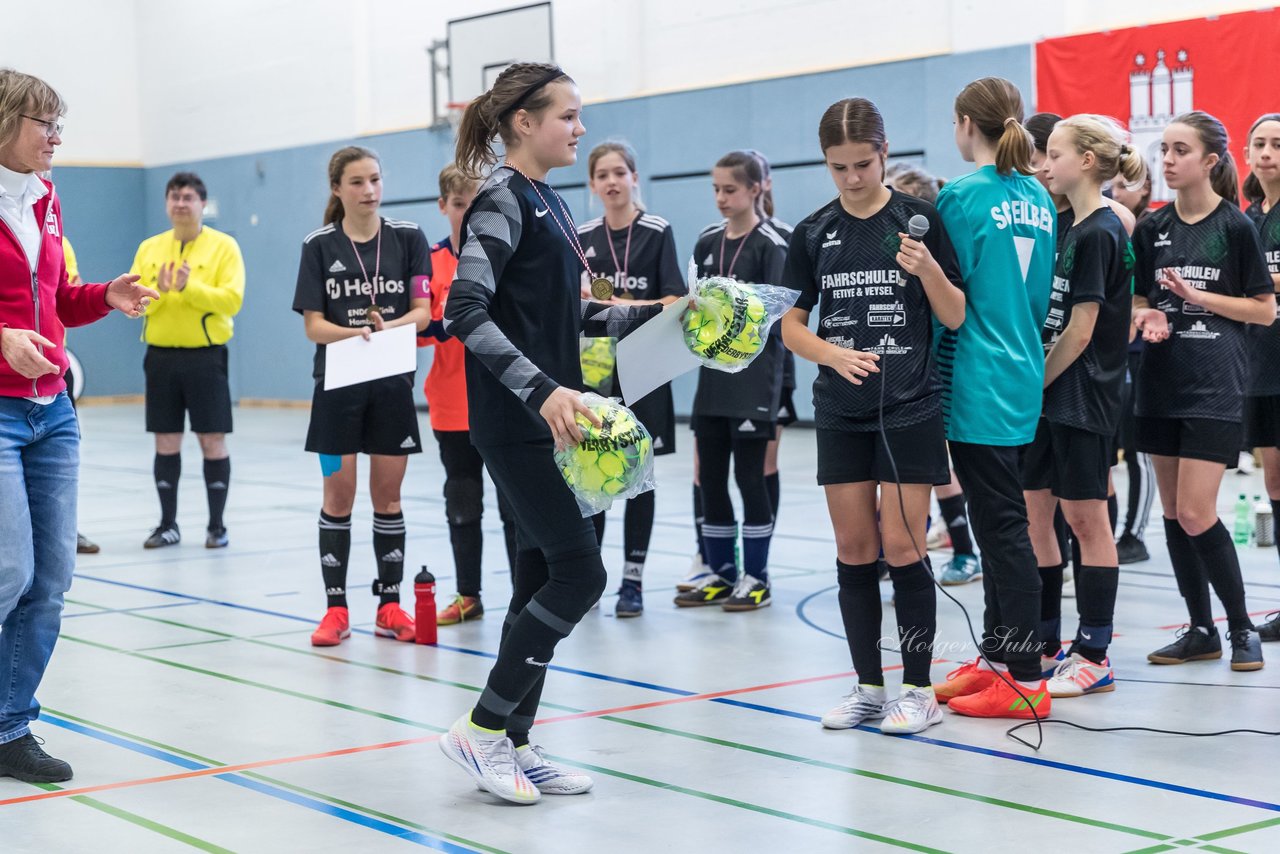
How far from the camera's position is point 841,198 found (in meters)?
4.23

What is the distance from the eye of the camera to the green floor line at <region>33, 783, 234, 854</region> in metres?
3.20

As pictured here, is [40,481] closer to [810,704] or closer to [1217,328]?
[810,704]

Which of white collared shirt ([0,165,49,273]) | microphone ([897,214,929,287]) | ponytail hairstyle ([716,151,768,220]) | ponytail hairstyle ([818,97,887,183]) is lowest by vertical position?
microphone ([897,214,929,287])

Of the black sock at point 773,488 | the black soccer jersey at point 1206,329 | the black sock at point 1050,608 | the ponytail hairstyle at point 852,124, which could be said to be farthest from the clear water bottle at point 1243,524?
the ponytail hairstyle at point 852,124

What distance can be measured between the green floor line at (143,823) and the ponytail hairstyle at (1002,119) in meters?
2.75

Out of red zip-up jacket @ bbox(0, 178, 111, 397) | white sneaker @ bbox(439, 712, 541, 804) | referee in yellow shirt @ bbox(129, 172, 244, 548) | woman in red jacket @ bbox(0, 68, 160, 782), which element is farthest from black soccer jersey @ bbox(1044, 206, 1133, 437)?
referee in yellow shirt @ bbox(129, 172, 244, 548)

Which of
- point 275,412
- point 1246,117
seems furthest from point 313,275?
point 275,412

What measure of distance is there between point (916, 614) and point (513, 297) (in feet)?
4.96

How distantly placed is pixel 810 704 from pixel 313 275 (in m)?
2.52

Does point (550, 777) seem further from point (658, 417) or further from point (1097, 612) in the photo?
point (658, 417)

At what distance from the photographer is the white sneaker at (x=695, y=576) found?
6.45 m

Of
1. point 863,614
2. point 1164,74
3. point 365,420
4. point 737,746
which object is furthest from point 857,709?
point 1164,74

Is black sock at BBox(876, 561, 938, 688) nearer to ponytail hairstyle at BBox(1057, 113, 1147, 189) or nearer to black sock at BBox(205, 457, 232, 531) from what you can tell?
ponytail hairstyle at BBox(1057, 113, 1147, 189)

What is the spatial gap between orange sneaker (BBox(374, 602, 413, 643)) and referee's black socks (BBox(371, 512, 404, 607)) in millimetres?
50
